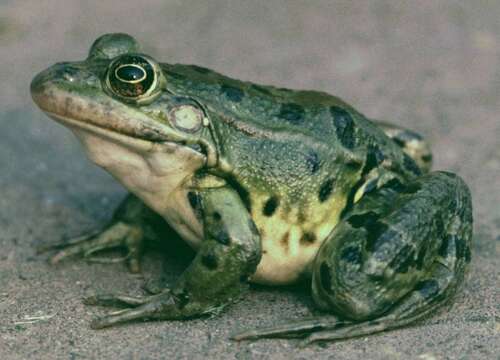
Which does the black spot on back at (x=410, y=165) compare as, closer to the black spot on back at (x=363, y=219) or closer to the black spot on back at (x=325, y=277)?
the black spot on back at (x=363, y=219)

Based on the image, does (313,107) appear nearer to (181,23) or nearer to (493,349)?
(493,349)

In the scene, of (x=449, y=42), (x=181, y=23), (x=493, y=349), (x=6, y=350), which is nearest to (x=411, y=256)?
(x=493, y=349)

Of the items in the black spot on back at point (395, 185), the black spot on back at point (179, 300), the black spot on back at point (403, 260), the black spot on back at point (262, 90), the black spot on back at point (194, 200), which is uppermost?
the black spot on back at point (262, 90)

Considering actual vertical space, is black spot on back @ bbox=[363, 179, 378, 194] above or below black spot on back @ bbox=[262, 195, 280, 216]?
above

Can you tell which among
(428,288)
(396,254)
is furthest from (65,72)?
(428,288)

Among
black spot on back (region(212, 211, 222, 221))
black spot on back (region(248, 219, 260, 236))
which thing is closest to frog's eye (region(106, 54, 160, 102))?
black spot on back (region(212, 211, 222, 221))

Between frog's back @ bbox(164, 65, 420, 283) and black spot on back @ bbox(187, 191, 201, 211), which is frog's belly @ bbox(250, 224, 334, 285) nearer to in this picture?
frog's back @ bbox(164, 65, 420, 283)

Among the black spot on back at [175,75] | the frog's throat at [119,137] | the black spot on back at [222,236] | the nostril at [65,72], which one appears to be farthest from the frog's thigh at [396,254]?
the nostril at [65,72]
